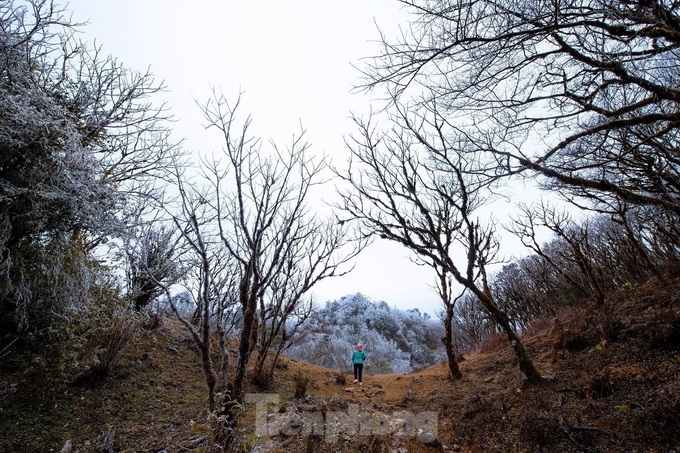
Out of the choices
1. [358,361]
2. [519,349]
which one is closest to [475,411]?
[519,349]

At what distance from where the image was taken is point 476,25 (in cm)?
264

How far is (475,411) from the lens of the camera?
409 cm

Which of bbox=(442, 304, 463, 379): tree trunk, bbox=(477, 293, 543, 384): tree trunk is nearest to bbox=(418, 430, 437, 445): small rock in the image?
bbox=(477, 293, 543, 384): tree trunk

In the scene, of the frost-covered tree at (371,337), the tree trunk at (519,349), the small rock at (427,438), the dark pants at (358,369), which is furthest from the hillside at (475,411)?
the frost-covered tree at (371,337)

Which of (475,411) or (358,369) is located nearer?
(475,411)

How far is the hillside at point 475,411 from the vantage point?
2.85 m

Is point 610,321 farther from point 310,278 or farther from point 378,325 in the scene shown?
point 378,325

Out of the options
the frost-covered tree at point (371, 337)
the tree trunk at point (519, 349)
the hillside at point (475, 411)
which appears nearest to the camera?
the hillside at point (475, 411)

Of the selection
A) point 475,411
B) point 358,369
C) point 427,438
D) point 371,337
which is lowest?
point 427,438

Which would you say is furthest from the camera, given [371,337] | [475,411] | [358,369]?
[371,337]

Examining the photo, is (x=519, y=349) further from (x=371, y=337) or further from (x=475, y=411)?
(x=371, y=337)

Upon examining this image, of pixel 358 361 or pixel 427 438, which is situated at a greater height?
pixel 358 361

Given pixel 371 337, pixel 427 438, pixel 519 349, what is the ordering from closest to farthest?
pixel 427 438, pixel 519 349, pixel 371 337

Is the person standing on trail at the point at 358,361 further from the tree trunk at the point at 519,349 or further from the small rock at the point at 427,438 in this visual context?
the small rock at the point at 427,438
